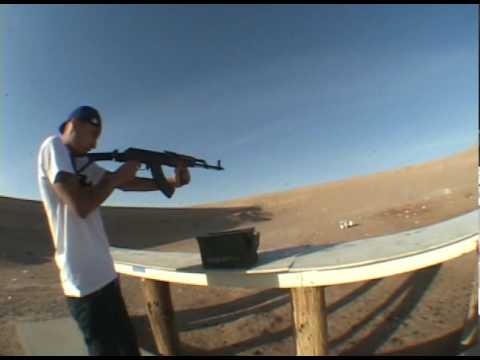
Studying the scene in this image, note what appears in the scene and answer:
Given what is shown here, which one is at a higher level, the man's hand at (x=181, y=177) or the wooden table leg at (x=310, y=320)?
the man's hand at (x=181, y=177)

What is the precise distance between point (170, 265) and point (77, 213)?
0.85 m

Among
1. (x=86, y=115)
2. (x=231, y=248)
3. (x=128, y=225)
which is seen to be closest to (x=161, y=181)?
(x=231, y=248)

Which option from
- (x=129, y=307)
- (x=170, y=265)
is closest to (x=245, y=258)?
(x=170, y=265)

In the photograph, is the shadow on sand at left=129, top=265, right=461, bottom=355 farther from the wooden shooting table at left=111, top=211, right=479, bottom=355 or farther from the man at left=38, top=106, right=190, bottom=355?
the man at left=38, top=106, right=190, bottom=355

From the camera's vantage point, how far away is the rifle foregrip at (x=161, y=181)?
1.28 m

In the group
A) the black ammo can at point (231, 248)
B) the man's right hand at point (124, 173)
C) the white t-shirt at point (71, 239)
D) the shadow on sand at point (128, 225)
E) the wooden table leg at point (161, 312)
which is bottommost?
the shadow on sand at point (128, 225)

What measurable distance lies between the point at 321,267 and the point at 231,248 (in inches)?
15.3

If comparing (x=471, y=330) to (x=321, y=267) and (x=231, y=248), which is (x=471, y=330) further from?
(x=231, y=248)

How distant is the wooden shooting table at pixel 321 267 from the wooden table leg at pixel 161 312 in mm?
222

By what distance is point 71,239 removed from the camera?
2.45 feet

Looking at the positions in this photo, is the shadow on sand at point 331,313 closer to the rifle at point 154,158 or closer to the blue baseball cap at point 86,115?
the rifle at point 154,158

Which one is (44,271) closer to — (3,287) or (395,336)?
(3,287)

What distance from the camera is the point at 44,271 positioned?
12.6 ft

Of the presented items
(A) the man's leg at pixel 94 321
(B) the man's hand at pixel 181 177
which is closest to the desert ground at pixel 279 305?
(B) the man's hand at pixel 181 177
